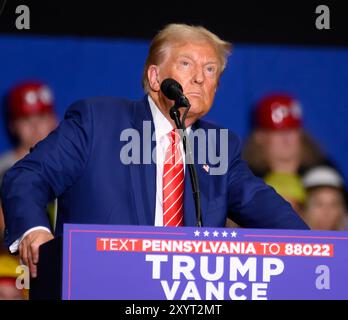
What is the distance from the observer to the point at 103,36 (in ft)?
18.3

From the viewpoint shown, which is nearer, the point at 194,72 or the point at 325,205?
the point at 194,72

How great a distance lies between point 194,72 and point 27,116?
155cm

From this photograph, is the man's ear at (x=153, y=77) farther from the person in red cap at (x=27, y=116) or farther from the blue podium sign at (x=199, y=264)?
the person in red cap at (x=27, y=116)

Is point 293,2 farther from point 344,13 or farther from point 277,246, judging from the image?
point 277,246

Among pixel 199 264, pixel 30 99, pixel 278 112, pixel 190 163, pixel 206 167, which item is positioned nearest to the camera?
pixel 199 264

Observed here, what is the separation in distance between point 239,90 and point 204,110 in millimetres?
1579

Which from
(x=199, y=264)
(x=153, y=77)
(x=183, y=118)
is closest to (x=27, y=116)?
(x=153, y=77)

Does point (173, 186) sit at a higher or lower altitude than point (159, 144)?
lower

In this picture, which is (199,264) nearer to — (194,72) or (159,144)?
(159,144)

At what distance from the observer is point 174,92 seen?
3.79 metres

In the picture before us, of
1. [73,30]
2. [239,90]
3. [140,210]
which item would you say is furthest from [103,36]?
[140,210]

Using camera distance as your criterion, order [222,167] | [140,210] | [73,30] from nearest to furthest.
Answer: [140,210] → [222,167] → [73,30]

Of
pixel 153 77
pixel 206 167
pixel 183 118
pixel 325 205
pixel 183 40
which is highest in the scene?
pixel 183 40
